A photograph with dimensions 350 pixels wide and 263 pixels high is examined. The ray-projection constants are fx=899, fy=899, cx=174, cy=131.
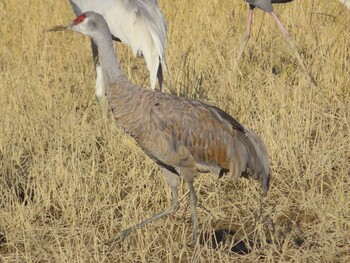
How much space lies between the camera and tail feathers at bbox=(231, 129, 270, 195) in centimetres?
411

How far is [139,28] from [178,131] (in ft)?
7.50

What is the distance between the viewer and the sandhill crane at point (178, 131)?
4.02m

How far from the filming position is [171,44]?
7262 mm

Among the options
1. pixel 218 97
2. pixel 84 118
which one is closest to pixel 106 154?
pixel 84 118

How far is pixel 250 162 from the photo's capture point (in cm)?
411

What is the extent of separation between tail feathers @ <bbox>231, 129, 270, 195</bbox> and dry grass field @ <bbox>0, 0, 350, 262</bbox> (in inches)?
8.8

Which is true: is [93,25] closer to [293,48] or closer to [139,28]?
[139,28]

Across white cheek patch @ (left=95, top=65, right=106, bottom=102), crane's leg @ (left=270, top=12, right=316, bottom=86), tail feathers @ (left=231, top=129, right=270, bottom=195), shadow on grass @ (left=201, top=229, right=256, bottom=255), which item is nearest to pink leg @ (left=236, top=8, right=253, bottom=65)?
crane's leg @ (left=270, top=12, right=316, bottom=86)

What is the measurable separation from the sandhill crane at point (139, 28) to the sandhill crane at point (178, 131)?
1.89 m

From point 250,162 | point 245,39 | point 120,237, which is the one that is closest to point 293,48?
point 245,39

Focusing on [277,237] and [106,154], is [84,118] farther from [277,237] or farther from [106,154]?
[277,237]

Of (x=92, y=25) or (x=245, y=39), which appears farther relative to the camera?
(x=245, y=39)

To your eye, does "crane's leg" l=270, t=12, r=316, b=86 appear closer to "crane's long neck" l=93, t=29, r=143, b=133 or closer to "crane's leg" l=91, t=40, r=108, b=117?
"crane's leg" l=91, t=40, r=108, b=117

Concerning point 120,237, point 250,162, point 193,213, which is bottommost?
point 120,237
